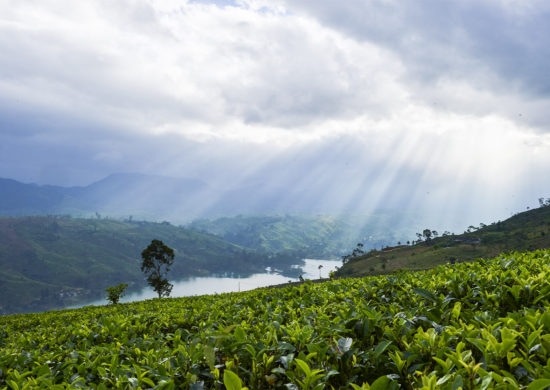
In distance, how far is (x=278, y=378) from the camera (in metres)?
3.19

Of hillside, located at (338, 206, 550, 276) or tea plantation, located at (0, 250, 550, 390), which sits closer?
tea plantation, located at (0, 250, 550, 390)

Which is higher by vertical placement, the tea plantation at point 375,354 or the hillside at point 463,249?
the hillside at point 463,249

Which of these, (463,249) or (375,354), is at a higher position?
(463,249)

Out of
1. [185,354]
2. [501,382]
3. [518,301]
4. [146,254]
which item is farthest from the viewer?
[146,254]

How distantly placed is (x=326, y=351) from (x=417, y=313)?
1866mm

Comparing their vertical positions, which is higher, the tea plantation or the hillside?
the hillside

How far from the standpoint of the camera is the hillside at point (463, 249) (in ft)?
359

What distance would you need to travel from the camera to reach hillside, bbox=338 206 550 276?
10944cm

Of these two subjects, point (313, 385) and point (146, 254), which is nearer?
point (313, 385)

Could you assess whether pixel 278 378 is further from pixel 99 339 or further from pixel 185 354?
pixel 99 339

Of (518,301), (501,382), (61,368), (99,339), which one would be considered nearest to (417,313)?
(518,301)

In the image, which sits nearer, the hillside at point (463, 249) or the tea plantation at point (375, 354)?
the tea plantation at point (375, 354)

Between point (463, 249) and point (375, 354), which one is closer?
point (375, 354)

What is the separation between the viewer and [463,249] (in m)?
123
